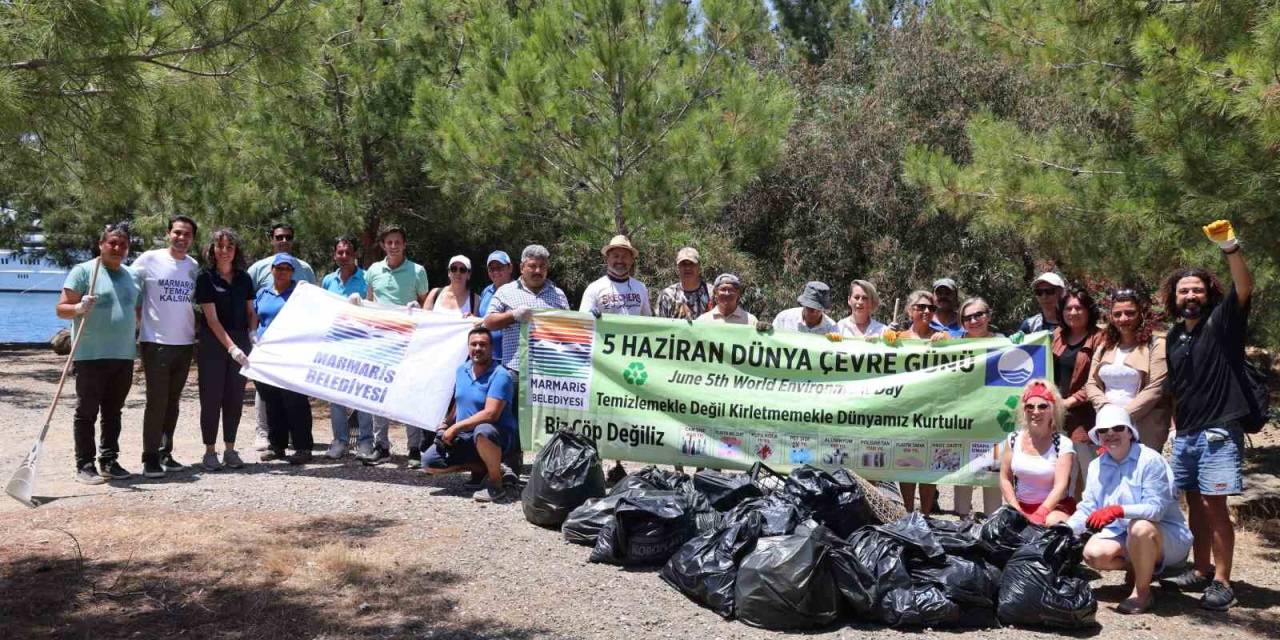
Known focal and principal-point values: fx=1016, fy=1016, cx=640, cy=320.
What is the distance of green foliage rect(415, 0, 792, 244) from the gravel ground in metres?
4.12

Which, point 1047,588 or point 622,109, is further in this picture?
point 622,109

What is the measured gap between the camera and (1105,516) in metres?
5.17

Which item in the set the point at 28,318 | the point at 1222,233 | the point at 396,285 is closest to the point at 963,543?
the point at 1222,233

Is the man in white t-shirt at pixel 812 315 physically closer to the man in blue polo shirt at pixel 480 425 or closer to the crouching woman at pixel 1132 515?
the man in blue polo shirt at pixel 480 425

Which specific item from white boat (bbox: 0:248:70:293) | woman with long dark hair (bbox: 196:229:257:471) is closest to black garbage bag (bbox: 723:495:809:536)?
woman with long dark hair (bbox: 196:229:257:471)

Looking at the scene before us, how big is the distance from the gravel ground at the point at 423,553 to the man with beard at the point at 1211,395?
0.44 metres

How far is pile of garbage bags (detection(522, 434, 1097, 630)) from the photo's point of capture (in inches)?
191

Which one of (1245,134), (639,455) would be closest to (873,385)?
(639,455)

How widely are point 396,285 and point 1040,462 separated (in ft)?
16.7

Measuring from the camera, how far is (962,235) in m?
13.3

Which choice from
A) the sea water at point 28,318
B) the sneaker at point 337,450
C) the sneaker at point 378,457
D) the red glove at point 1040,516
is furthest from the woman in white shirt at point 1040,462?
the sea water at point 28,318

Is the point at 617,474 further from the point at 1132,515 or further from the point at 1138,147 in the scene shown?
the point at 1138,147

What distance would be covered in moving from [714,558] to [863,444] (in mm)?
1966

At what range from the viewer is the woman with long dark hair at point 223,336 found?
7.69 m
